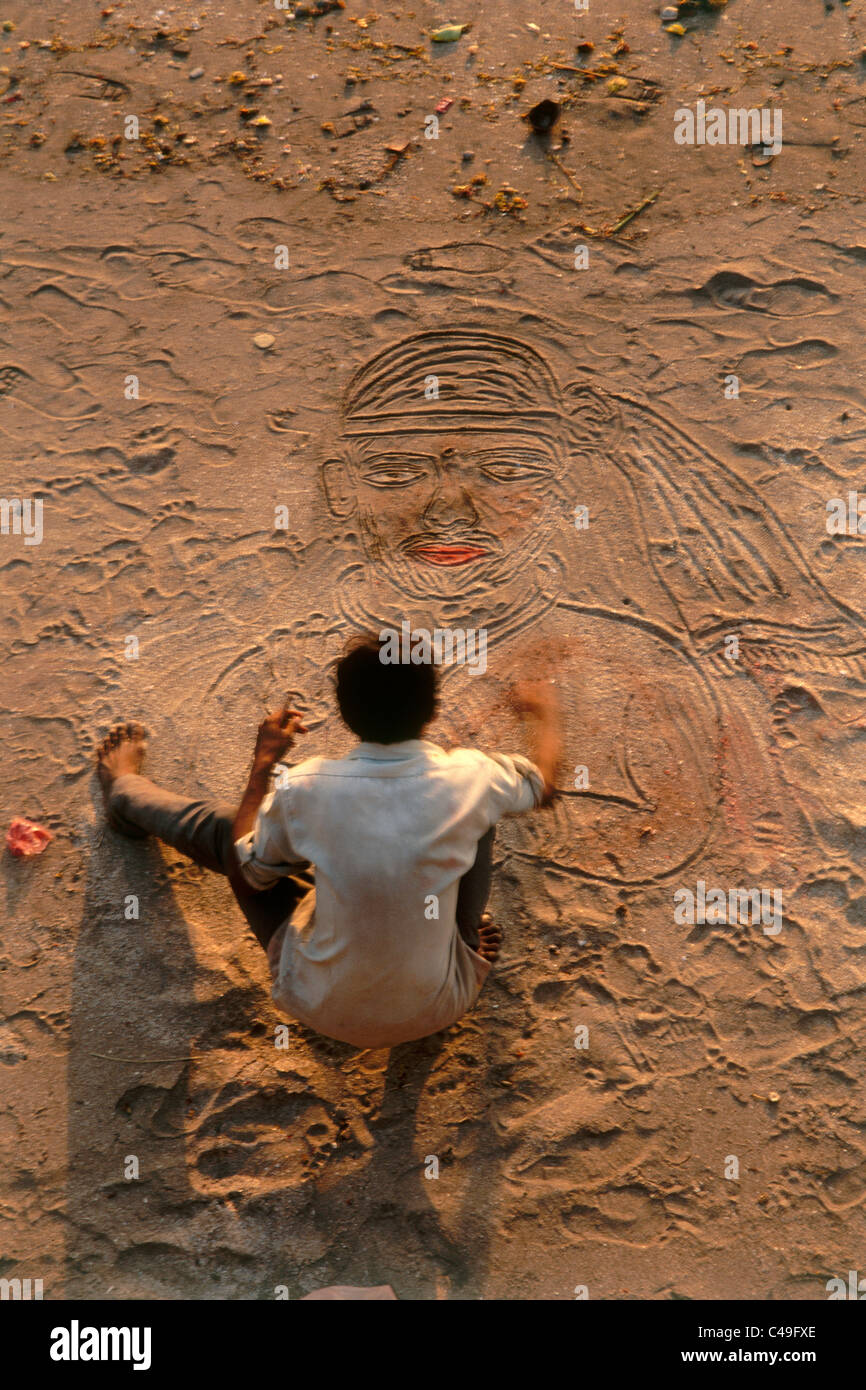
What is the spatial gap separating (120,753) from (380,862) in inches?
60.6

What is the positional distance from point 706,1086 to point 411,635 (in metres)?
1.72

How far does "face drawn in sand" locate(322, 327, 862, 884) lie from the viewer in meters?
3.18

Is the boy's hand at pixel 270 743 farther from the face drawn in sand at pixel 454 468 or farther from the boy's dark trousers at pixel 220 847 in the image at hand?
the face drawn in sand at pixel 454 468

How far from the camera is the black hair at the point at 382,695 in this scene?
6.54ft

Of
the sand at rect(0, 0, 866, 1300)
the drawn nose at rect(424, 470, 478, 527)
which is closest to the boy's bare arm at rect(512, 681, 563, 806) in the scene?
the sand at rect(0, 0, 866, 1300)

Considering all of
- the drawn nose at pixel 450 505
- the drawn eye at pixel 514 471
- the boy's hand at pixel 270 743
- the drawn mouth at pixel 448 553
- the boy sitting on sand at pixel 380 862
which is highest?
the drawn eye at pixel 514 471

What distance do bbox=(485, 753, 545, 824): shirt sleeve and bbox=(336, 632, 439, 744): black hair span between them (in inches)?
9.4

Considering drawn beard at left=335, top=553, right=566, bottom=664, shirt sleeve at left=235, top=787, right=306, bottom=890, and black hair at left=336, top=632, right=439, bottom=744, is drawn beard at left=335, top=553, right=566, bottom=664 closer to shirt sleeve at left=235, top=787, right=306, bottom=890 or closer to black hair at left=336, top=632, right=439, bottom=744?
shirt sleeve at left=235, top=787, right=306, bottom=890

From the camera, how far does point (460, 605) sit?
3521 mm

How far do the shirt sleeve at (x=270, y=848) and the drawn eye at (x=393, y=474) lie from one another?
182 centimetres

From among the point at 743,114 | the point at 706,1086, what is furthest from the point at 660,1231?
the point at 743,114

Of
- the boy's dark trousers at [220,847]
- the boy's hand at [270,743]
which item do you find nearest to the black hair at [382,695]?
the boy's dark trousers at [220,847]

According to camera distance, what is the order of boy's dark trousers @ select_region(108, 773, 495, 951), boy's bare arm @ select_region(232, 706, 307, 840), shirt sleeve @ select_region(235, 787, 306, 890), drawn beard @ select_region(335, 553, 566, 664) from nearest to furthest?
shirt sleeve @ select_region(235, 787, 306, 890), boy's dark trousers @ select_region(108, 773, 495, 951), boy's bare arm @ select_region(232, 706, 307, 840), drawn beard @ select_region(335, 553, 566, 664)
